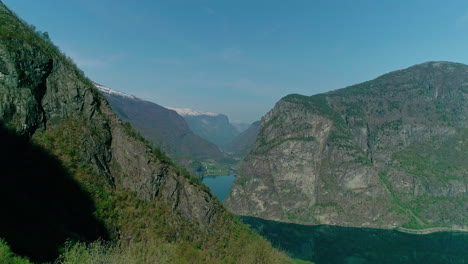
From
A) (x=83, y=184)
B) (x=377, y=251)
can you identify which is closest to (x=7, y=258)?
(x=83, y=184)

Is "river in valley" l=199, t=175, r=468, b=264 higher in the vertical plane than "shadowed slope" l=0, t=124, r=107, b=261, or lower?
lower

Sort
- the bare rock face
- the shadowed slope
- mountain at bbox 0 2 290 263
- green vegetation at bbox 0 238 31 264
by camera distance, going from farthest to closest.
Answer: the bare rock face < mountain at bbox 0 2 290 263 < the shadowed slope < green vegetation at bbox 0 238 31 264

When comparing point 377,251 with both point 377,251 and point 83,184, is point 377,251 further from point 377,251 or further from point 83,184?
point 83,184

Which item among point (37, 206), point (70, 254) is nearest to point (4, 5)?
point (37, 206)

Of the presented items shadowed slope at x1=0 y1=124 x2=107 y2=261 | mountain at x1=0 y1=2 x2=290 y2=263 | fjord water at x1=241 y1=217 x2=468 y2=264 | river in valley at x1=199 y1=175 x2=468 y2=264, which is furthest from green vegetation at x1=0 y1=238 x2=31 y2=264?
fjord water at x1=241 y1=217 x2=468 y2=264

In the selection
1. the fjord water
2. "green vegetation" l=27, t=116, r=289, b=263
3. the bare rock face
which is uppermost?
the bare rock face

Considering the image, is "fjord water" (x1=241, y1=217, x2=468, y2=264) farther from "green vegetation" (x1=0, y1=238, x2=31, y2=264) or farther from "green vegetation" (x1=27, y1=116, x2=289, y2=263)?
"green vegetation" (x1=0, y1=238, x2=31, y2=264)

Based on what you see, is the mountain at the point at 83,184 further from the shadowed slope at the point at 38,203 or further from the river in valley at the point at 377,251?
the river in valley at the point at 377,251

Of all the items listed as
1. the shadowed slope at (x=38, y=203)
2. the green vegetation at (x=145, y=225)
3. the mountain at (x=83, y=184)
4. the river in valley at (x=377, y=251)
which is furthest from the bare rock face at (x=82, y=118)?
the river in valley at (x=377, y=251)
